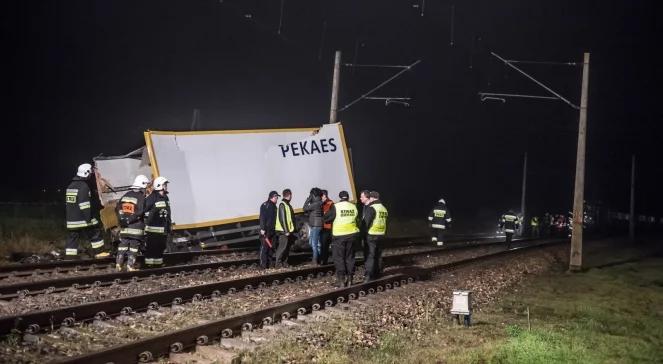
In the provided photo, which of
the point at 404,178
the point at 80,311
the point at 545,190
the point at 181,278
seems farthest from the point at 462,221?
the point at 80,311

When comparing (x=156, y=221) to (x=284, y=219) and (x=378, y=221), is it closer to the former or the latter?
(x=284, y=219)

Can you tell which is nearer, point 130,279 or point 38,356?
point 38,356

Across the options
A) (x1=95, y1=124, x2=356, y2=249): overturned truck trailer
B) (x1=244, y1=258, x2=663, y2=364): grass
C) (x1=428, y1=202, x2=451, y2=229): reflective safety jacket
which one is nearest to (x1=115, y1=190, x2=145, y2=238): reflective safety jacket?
(x1=95, y1=124, x2=356, y2=249): overturned truck trailer

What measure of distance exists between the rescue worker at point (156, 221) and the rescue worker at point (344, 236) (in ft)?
11.1

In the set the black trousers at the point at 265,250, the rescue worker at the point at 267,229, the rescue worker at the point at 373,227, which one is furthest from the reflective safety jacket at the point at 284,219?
the rescue worker at the point at 373,227

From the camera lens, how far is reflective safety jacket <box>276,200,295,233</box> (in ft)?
49.9

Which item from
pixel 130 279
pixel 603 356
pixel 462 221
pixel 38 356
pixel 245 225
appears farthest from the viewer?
pixel 462 221

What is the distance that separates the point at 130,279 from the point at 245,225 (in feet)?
23.5

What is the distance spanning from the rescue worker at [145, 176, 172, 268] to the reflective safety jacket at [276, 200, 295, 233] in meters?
2.90

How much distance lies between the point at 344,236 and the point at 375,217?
2.65 ft

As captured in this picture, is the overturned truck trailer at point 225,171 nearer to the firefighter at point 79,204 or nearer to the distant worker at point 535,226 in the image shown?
the firefighter at point 79,204

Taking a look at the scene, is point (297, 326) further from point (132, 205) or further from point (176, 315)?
point (132, 205)

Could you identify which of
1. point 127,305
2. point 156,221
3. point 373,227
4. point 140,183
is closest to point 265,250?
point 156,221

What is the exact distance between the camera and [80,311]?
8.38 m
